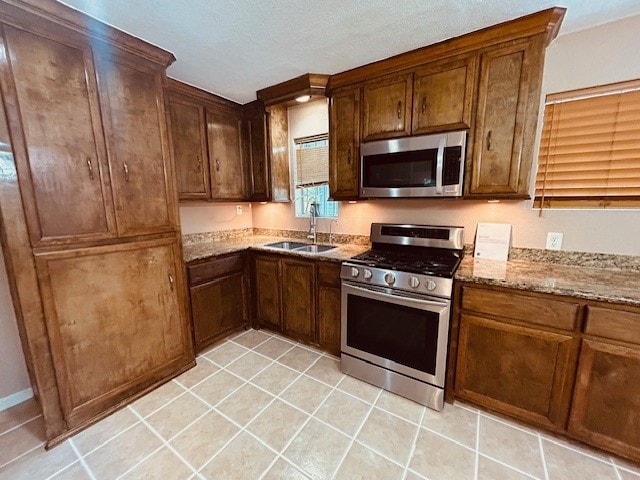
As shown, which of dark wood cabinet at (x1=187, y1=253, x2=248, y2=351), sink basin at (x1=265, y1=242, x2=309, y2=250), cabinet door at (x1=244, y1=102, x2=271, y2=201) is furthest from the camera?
sink basin at (x1=265, y1=242, x2=309, y2=250)

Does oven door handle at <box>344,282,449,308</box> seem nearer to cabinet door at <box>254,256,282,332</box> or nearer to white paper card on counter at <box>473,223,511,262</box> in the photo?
white paper card on counter at <box>473,223,511,262</box>

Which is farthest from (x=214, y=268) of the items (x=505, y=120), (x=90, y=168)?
(x=505, y=120)

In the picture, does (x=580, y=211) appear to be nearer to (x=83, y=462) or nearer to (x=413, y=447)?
(x=413, y=447)

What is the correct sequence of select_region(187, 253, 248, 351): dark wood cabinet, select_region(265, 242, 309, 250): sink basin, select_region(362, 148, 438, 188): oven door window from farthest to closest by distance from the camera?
1. select_region(265, 242, 309, 250): sink basin
2. select_region(187, 253, 248, 351): dark wood cabinet
3. select_region(362, 148, 438, 188): oven door window

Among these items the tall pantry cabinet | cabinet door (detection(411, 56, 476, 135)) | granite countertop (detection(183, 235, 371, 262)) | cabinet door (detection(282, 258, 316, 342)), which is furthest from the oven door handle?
the tall pantry cabinet

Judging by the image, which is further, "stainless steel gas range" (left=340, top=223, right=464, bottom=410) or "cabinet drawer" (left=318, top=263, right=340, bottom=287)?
"cabinet drawer" (left=318, top=263, right=340, bottom=287)

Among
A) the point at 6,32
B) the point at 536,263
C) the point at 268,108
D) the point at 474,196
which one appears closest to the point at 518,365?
the point at 536,263

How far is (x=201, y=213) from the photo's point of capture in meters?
3.01

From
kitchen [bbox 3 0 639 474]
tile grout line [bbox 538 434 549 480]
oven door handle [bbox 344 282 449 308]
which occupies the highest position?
kitchen [bbox 3 0 639 474]

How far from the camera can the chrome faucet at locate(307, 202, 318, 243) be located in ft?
9.75

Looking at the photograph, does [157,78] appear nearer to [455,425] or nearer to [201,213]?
[201,213]

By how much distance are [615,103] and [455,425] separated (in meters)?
2.28

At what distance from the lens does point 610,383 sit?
1398 millimetres

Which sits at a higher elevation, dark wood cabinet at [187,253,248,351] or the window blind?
the window blind
